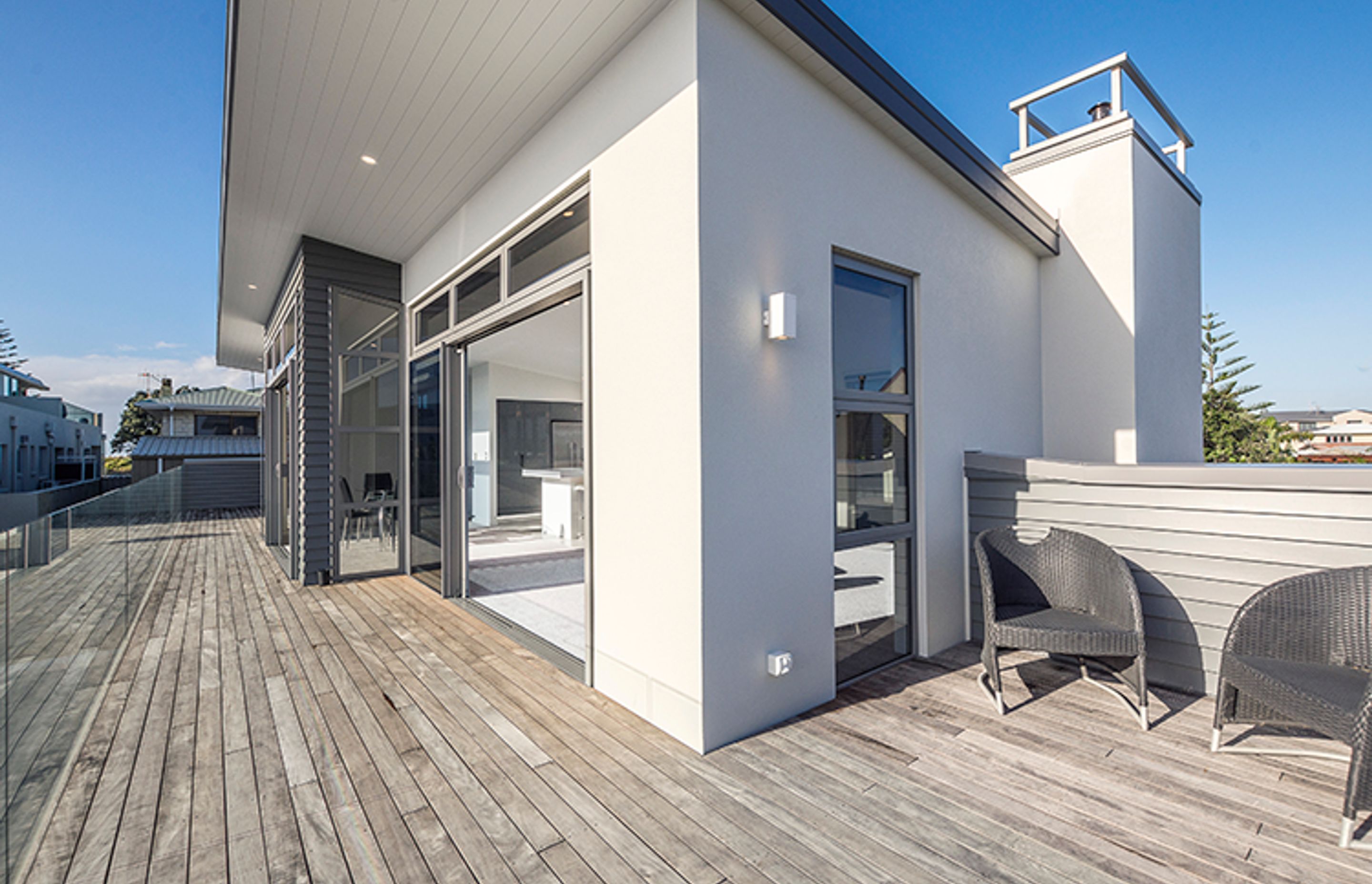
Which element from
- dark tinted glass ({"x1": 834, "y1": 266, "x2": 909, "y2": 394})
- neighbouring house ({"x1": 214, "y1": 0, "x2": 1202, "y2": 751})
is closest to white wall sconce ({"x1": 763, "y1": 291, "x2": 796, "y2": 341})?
neighbouring house ({"x1": 214, "y1": 0, "x2": 1202, "y2": 751})

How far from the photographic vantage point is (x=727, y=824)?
186 centimetres

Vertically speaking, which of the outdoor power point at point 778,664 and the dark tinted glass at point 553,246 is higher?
the dark tinted glass at point 553,246

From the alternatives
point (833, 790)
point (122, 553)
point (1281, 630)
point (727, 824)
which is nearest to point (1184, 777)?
point (1281, 630)

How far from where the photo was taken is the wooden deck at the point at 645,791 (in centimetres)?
169

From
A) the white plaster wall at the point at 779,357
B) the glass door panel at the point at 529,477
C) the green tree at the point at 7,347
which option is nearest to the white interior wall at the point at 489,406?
the glass door panel at the point at 529,477

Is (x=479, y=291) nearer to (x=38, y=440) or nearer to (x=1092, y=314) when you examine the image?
(x=1092, y=314)

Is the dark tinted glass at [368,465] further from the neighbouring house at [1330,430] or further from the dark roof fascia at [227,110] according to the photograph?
the neighbouring house at [1330,430]

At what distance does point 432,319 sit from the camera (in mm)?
5266

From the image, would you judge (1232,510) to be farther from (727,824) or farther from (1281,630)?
(727,824)

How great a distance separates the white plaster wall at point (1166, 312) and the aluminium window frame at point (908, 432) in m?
2.46

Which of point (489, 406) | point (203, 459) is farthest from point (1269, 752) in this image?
point (203, 459)

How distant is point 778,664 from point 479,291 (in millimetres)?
3334

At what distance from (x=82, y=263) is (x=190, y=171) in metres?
32.9

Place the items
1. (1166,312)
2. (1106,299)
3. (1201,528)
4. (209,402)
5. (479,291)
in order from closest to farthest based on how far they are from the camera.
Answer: (1201,528)
(479,291)
(1106,299)
(1166,312)
(209,402)
